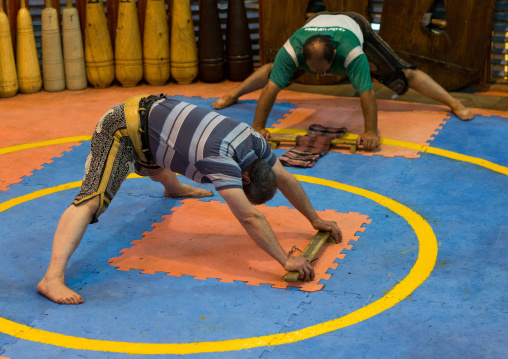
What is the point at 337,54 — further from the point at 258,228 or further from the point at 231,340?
→ the point at 231,340

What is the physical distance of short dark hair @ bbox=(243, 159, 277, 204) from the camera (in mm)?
4730

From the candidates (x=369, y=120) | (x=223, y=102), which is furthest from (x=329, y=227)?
(x=223, y=102)

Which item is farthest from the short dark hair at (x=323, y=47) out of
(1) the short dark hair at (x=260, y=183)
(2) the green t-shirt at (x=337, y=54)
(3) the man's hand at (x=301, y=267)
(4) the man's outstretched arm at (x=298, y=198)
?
(3) the man's hand at (x=301, y=267)

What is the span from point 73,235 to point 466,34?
6.30m

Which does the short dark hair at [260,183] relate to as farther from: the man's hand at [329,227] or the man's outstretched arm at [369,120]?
the man's outstretched arm at [369,120]

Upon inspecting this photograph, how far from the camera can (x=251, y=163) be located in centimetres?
485

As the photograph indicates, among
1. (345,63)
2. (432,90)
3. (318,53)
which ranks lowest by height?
(432,90)

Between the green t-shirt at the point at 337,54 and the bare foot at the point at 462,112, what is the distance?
162cm

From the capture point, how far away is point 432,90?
27.9 feet

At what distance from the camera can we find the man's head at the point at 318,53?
688 cm

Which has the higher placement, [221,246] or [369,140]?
[369,140]

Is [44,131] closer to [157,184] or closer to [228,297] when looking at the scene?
[157,184]

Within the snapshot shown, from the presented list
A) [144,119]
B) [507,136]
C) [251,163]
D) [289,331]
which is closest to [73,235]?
[144,119]

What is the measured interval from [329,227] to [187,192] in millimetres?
1580
